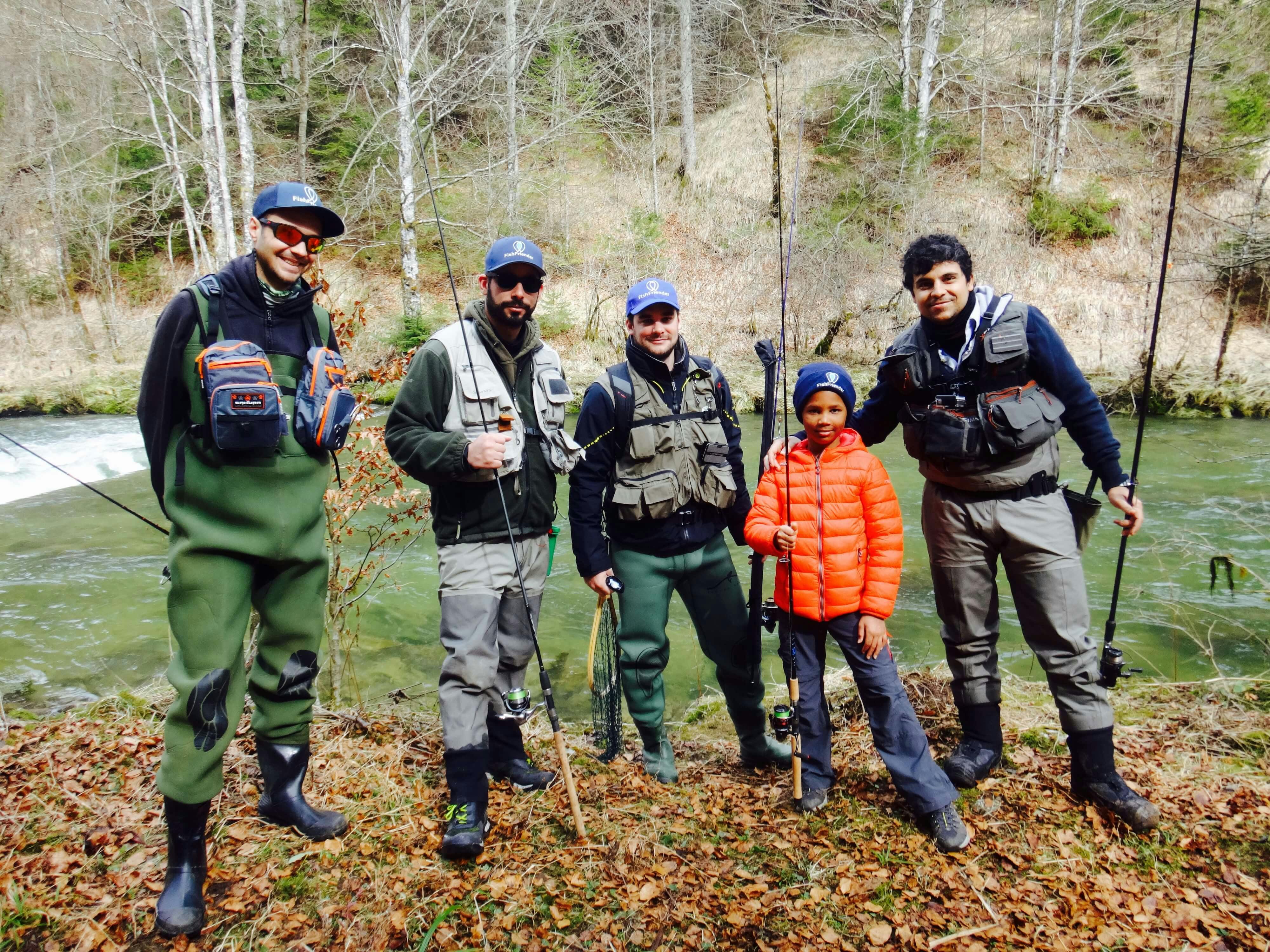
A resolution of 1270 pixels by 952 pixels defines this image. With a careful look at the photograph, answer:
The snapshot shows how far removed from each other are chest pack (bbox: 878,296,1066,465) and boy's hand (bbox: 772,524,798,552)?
68 centimetres

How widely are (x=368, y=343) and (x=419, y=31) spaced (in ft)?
26.1

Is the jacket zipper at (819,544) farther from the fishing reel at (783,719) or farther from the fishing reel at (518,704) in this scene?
the fishing reel at (518,704)

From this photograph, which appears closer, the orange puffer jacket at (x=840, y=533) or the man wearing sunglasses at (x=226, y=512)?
the man wearing sunglasses at (x=226, y=512)

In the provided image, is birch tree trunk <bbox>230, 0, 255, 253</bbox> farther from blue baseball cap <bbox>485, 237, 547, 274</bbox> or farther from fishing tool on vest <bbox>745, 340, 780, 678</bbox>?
fishing tool on vest <bbox>745, 340, 780, 678</bbox>

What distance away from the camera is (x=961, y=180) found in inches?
904

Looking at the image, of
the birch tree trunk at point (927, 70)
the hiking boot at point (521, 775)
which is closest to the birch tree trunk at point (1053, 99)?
the birch tree trunk at point (927, 70)

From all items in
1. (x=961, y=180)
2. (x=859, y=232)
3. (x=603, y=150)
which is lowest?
(x=859, y=232)

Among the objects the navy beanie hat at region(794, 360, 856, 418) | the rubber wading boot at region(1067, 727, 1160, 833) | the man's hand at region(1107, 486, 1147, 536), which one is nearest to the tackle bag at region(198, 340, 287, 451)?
the navy beanie hat at region(794, 360, 856, 418)

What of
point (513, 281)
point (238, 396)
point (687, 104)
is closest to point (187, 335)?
point (238, 396)

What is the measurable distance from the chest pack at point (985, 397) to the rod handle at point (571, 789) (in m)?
1.92

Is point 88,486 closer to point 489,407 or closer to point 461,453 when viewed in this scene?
point 461,453

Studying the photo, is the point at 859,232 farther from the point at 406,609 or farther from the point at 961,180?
the point at 406,609

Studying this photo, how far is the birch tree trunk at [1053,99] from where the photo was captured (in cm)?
2219

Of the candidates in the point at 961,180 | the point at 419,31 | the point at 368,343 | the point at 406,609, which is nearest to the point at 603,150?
the point at 419,31
